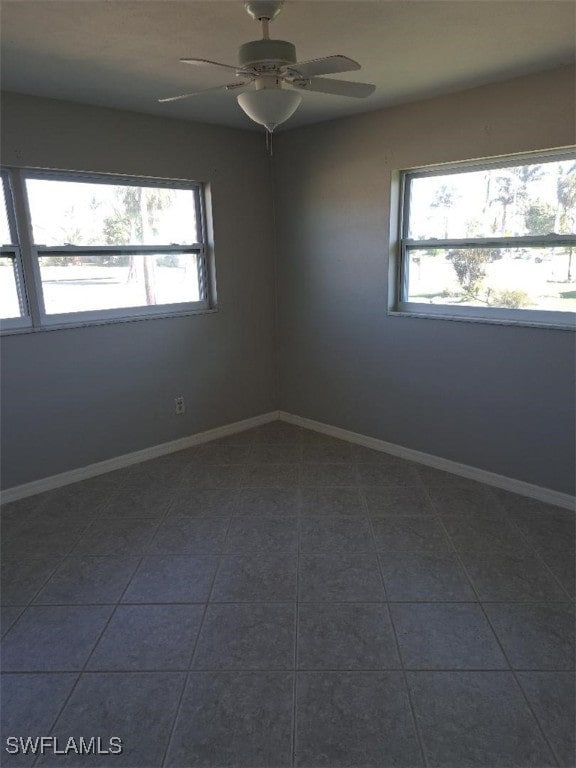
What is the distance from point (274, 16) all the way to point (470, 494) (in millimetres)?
2728

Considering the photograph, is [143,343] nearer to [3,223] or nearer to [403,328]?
[3,223]

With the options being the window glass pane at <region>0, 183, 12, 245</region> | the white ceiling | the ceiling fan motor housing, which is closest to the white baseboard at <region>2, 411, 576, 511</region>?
the window glass pane at <region>0, 183, 12, 245</region>

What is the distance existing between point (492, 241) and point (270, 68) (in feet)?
6.30

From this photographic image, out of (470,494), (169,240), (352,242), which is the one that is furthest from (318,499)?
(169,240)

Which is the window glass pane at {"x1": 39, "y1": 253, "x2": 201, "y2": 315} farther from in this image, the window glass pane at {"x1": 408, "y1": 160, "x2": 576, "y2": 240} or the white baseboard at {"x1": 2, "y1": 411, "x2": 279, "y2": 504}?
the window glass pane at {"x1": 408, "y1": 160, "x2": 576, "y2": 240}

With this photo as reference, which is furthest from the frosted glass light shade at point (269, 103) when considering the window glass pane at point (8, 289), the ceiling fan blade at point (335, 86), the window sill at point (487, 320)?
the window glass pane at point (8, 289)

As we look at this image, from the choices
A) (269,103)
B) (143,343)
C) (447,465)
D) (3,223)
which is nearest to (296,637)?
(447,465)

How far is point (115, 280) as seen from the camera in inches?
139

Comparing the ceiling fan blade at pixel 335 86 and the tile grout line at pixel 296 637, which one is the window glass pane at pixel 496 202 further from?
the tile grout line at pixel 296 637

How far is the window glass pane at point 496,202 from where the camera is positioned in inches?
111

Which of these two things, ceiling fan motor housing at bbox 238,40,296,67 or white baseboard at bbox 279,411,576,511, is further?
white baseboard at bbox 279,411,576,511

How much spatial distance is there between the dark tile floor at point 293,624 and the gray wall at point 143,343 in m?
0.46

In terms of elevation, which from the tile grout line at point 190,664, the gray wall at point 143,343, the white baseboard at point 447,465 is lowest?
the tile grout line at point 190,664

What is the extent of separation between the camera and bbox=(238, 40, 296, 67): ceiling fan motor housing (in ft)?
5.46
